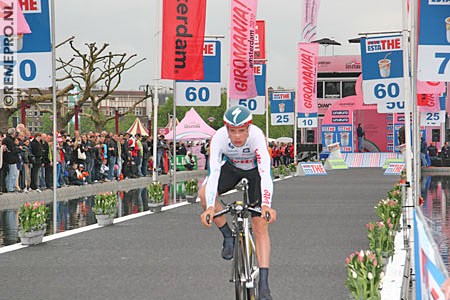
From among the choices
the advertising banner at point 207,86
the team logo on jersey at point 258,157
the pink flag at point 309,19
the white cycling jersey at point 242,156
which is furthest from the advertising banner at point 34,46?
the pink flag at point 309,19

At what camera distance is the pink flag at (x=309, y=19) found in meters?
51.7

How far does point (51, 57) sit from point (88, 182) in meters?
16.7

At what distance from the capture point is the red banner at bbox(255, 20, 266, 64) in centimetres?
4000

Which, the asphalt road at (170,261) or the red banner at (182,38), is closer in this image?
the asphalt road at (170,261)

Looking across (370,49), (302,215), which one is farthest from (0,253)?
(370,49)

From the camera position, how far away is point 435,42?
1222 centimetres

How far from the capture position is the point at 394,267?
11781 millimetres

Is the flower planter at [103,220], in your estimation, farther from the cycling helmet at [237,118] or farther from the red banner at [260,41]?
the red banner at [260,41]

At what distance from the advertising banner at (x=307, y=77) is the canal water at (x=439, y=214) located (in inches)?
472

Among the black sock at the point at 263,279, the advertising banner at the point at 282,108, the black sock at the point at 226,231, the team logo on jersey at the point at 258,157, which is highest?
the advertising banner at the point at 282,108

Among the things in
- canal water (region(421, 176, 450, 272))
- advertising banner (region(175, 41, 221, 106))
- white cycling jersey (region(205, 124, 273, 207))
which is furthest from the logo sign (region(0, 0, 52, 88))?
advertising banner (region(175, 41, 221, 106))

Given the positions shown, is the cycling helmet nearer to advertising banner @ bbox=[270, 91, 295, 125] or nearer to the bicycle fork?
Result: the bicycle fork

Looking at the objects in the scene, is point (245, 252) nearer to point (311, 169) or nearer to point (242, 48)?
point (242, 48)

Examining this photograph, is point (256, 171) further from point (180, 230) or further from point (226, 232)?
point (180, 230)
